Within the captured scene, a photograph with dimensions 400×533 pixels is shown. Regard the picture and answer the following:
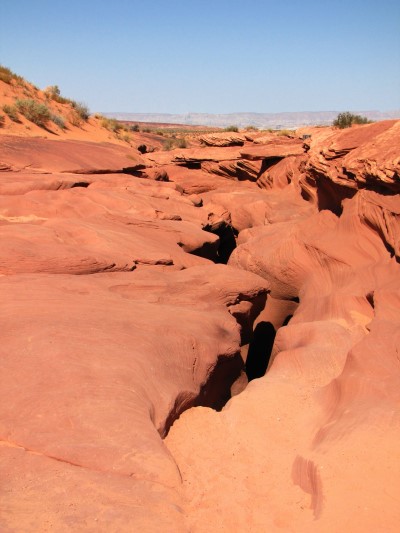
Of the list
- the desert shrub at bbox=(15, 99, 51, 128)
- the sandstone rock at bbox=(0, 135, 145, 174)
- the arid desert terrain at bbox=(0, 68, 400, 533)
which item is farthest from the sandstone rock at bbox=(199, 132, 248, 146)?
the arid desert terrain at bbox=(0, 68, 400, 533)

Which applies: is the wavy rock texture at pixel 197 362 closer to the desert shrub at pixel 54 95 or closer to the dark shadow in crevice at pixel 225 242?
the dark shadow in crevice at pixel 225 242

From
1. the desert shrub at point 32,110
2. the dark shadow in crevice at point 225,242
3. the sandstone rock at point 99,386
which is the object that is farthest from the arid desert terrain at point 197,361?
the desert shrub at point 32,110

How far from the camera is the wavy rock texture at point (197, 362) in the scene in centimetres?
378

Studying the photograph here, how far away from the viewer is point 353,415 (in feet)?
15.4

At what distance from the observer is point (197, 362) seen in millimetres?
6270

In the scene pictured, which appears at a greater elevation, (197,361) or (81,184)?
(81,184)

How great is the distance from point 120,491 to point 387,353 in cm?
348

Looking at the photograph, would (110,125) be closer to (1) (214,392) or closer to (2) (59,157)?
(2) (59,157)

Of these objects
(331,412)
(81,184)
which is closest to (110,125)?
(81,184)

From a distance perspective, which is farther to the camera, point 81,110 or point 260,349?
point 81,110

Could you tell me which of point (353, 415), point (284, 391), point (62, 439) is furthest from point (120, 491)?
point (284, 391)

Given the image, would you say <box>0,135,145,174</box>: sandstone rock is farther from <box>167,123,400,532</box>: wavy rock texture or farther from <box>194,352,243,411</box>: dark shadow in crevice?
<box>194,352,243,411</box>: dark shadow in crevice

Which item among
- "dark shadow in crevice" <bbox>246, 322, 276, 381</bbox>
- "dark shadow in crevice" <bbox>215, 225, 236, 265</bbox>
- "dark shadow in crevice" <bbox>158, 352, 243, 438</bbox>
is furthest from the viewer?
"dark shadow in crevice" <bbox>215, 225, 236, 265</bbox>

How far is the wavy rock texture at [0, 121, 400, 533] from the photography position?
3.78 metres
